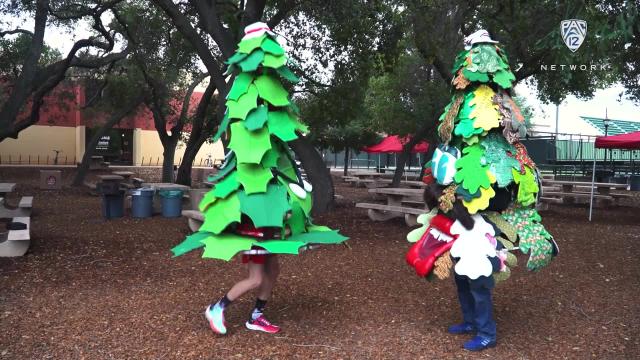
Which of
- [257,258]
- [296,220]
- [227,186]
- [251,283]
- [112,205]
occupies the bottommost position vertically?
[112,205]

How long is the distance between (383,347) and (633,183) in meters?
20.4

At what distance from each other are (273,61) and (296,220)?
1102 mm

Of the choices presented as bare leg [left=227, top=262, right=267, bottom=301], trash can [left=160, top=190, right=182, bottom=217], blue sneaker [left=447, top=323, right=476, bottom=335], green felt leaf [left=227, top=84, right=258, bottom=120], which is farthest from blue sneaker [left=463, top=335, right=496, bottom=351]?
trash can [left=160, top=190, right=182, bottom=217]

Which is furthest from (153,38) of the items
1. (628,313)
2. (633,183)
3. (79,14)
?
(633,183)

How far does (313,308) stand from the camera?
15.3 ft

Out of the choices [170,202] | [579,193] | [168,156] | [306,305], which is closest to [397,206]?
[170,202]

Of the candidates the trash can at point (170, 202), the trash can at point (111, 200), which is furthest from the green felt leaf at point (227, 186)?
the trash can at point (170, 202)

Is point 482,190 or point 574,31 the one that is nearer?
point 482,190

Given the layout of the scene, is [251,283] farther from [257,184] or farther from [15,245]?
[15,245]

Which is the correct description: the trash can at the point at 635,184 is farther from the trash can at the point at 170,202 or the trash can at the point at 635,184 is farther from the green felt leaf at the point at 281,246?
the green felt leaf at the point at 281,246

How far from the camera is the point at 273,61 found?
3.65 metres

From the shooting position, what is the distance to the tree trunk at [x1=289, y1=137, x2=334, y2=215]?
32.5 ft

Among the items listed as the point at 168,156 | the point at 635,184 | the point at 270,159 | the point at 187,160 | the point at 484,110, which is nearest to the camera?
the point at 484,110

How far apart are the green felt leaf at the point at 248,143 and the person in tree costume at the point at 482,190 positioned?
3.84 ft
